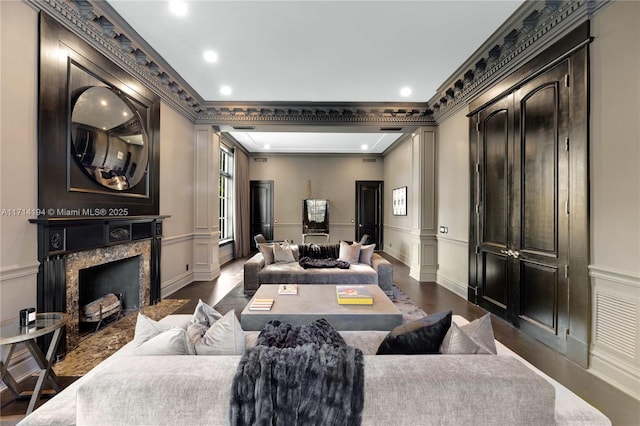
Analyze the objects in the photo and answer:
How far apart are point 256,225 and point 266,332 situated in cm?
696

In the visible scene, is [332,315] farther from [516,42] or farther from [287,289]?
[516,42]

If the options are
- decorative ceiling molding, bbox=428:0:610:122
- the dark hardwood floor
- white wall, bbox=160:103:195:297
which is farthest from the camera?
white wall, bbox=160:103:195:297

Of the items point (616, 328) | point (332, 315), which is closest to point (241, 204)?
point (332, 315)

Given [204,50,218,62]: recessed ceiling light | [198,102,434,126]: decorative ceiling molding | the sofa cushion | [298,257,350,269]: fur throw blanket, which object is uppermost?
[204,50,218,62]: recessed ceiling light

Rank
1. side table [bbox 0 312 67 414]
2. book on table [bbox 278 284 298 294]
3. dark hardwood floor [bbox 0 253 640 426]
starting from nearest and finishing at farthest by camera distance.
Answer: side table [bbox 0 312 67 414] → dark hardwood floor [bbox 0 253 640 426] → book on table [bbox 278 284 298 294]

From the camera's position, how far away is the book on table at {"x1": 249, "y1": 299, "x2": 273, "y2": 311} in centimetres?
248

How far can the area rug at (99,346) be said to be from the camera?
86.2 inches

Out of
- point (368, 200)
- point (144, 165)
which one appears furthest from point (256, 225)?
point (144, 165)

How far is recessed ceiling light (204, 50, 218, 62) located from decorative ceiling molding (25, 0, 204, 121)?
2.02ft

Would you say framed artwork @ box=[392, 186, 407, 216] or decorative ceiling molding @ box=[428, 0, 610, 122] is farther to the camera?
framed artwork @ box=[392, 186, 407, 216]

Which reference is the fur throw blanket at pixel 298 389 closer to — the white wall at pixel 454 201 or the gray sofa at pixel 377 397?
the gray sofa at pixel 377 397

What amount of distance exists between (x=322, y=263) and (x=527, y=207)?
277cm

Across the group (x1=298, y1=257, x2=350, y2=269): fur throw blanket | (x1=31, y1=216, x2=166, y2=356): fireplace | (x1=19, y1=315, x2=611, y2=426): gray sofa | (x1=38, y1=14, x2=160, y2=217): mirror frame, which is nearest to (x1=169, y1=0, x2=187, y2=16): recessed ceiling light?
(x1=38, y1=14, x2=160, y2=217): mirror frame

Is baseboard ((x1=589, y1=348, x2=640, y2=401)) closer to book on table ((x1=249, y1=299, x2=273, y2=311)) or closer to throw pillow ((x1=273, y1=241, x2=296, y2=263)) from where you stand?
book on table ((x1=249, y1=299, x2=273, y2=311))
